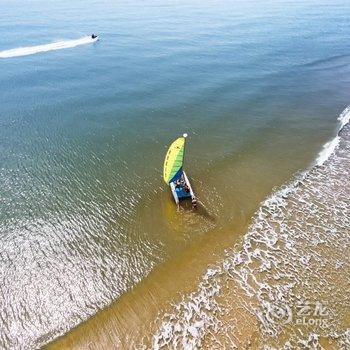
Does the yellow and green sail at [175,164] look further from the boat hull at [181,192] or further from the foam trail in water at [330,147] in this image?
the foam trail in water at [330,147]

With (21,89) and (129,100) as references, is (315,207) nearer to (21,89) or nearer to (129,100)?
(129,100)

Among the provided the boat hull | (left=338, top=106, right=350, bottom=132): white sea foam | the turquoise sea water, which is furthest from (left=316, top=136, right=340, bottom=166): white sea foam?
the boat hull

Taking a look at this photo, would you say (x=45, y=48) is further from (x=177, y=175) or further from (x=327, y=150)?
(x=327, y=150)

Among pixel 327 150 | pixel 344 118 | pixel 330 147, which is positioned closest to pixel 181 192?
pixel 327 150

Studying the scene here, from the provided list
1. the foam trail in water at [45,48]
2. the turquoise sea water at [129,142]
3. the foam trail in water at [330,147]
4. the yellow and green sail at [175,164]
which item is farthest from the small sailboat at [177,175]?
the foam trail in water at [45,48]

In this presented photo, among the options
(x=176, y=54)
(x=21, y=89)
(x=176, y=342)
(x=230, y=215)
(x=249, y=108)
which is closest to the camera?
(x=176, y=342)

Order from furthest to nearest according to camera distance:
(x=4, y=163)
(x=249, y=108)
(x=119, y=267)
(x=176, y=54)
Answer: (x=176, y=54), (x=249, y=108), (x=4, y=163), (x=119, y=267)

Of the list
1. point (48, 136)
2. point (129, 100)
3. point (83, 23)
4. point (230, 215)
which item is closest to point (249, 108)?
point (129, 100)
